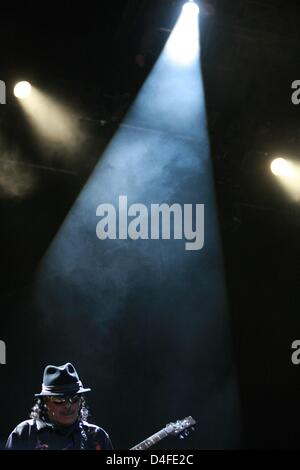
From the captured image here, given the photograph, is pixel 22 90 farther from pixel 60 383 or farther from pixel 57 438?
pixel 57 438

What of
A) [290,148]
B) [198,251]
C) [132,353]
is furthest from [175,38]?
[132,353]

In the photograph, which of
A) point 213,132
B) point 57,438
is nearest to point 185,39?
point 213,132

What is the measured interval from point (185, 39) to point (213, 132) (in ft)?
3.30

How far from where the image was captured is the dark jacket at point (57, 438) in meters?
4.20

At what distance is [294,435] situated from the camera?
6.30m

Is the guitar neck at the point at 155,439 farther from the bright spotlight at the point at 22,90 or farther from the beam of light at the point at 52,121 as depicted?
the bright spotlight at the point at 22,90

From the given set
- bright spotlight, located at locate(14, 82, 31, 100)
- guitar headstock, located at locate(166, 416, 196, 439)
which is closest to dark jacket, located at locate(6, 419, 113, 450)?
guitar headstock, located at locate(166, 416, 196, 439)

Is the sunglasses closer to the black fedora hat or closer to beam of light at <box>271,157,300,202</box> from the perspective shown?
the black fedora hat

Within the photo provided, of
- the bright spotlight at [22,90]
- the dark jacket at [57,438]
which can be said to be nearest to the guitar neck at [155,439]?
the dark jacket at [57,438]

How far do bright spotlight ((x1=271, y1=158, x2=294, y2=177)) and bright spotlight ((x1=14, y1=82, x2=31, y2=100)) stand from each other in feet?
8.66

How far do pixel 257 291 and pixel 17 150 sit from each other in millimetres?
2913

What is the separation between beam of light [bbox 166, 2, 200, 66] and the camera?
559cm

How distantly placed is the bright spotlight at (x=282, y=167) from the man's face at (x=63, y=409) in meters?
3.45
